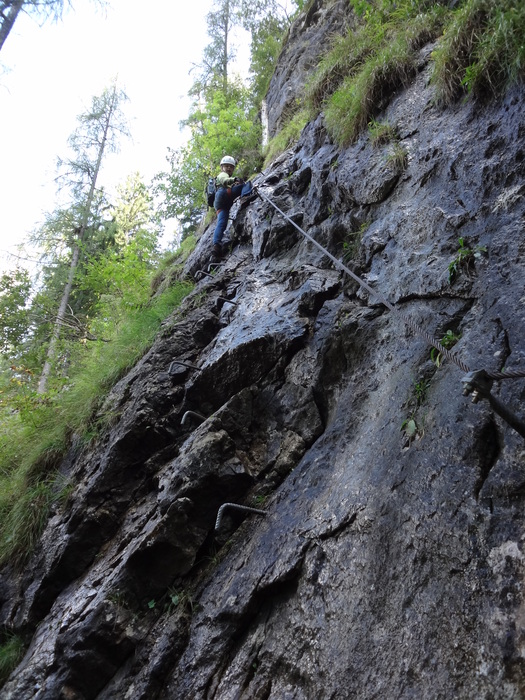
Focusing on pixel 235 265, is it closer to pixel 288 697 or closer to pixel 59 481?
pixel 59 481

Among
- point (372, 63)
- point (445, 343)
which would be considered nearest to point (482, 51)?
point (372, 63)

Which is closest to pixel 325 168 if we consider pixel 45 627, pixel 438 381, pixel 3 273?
pixel 438 381

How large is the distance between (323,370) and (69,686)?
10.3ft

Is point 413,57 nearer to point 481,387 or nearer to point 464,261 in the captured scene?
point 464,261

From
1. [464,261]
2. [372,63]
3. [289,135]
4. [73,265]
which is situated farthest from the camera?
[73,265]

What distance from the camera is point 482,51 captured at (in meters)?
3.80

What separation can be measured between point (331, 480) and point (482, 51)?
3757 millimetres

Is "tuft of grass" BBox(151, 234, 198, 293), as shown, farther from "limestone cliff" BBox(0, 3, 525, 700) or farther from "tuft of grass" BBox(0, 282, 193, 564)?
"limestone cliff" BBox(0, 3, 525, 700)

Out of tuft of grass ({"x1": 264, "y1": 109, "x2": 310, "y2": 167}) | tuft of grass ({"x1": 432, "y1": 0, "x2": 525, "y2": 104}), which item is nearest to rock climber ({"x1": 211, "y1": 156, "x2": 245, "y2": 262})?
tuft of grass ({"x1": 264, "y1": 109, "x2": 310, "y2": 167})

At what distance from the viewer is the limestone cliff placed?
2174 mm

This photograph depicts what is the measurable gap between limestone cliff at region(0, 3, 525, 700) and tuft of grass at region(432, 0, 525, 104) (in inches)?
8.3

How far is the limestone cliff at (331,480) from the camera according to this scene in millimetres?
2174

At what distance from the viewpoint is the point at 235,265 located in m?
6.85

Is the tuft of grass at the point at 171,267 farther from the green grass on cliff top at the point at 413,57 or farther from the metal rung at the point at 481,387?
the metal rung at the point at 481,387
